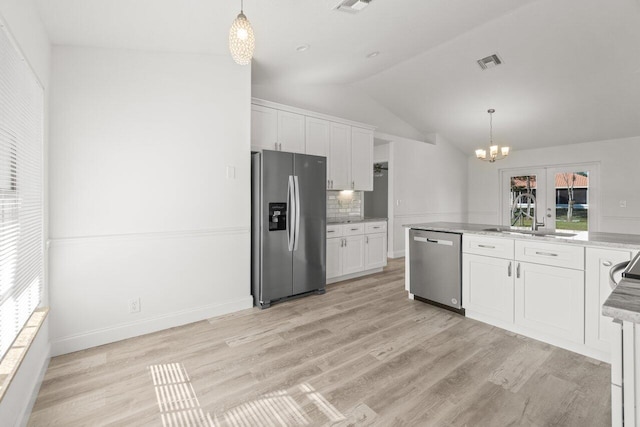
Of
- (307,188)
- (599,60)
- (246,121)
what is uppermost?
(599,60)

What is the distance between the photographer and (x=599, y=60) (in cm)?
405

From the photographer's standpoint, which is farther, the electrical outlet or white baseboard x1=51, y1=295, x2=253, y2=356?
the electrical outlet

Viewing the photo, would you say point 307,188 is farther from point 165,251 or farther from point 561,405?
point 561,405

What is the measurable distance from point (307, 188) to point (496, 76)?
11.5 feet

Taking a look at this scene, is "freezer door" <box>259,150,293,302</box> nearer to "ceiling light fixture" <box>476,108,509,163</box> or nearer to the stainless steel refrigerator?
the stainless steel refrigerator

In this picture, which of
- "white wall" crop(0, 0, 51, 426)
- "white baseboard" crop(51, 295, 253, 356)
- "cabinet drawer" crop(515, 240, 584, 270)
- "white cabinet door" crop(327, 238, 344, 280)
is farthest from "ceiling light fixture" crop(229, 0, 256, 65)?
"white cabinet door" crop(327, 238, 344, 280)

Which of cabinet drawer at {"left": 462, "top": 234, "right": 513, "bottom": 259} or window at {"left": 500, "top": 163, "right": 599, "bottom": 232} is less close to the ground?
window at {"left": 500, "top": 163, "right": 599, "bottom": 232}

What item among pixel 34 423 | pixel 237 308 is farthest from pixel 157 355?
pixel 237 308

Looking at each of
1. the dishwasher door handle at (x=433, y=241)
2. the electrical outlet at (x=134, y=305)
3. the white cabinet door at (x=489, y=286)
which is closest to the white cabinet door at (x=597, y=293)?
the white cabinet door at (x=489, y=286)

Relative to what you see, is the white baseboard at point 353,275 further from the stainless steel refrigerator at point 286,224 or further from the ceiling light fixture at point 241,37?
the ceiling light fixture at point 241,37

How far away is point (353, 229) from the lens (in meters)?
4.65

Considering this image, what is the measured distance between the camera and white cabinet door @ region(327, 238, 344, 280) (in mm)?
4418

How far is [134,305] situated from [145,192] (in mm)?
1025

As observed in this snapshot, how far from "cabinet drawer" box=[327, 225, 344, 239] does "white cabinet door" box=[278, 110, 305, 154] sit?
1.17m
